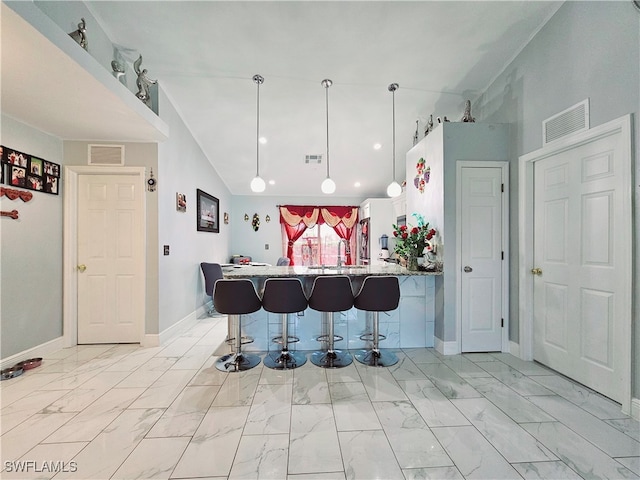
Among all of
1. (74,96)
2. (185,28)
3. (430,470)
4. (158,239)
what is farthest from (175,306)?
(430,470)

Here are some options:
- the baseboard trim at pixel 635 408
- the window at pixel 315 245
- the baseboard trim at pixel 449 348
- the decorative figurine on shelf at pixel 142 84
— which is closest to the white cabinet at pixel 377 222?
the window at pixel 315 245

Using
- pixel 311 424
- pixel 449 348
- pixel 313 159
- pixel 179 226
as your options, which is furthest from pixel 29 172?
pixel 449 348

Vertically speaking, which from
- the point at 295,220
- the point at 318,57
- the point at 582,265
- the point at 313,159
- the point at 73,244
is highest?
the point at 318,57

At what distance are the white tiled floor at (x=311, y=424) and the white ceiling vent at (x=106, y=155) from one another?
2234 mm

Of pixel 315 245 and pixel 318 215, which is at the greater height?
pixel 318 215

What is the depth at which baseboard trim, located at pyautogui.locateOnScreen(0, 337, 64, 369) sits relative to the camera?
2621 millimetres

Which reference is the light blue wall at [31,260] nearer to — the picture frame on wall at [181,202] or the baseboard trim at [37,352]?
the baseboard trim at [37,352]

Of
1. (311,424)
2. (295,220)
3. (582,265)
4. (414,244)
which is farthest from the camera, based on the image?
(295,220)

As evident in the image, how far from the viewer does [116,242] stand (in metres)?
3.29

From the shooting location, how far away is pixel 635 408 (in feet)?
6.12

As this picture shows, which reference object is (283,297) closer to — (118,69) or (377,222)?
(118,69)

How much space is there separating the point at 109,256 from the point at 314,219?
4.59 m

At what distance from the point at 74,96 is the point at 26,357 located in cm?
263

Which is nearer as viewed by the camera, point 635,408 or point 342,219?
point 635,408
